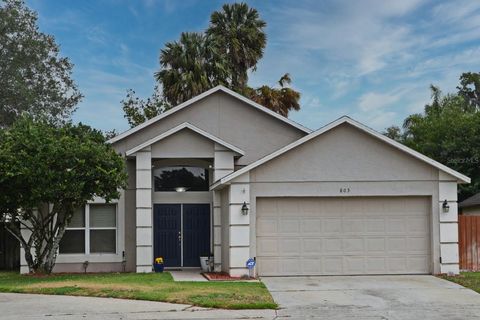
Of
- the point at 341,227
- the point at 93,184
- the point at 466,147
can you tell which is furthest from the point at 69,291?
the point at 466,147

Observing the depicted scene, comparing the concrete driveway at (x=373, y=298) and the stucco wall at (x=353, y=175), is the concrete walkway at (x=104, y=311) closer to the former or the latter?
the concrete driveway at (x=373, y=298)

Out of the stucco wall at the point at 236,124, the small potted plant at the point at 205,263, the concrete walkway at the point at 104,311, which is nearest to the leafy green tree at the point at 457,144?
the stucco wall at the point at 236,124

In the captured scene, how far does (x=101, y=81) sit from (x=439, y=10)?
65.9ft

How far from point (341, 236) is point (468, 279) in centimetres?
344

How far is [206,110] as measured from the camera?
2130 cm

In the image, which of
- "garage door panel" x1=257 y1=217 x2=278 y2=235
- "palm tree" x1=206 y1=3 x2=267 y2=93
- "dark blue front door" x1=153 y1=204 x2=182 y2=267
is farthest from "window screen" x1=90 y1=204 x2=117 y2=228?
"palm tree" x1=206 y1=3 x2=267 y2=93

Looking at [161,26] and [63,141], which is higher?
[161,26]

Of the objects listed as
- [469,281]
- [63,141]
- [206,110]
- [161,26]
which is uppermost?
[161,26]

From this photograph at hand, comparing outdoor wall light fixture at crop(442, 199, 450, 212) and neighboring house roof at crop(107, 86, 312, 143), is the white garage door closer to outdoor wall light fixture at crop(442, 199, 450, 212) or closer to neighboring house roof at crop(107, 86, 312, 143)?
outdoor wall light fixture at crop(442, 199, 450, 212)

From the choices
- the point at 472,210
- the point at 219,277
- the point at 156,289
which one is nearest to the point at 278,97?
the point at 472,210

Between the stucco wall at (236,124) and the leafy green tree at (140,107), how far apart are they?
1926cm

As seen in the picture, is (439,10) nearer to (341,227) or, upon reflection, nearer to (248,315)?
(341,227)

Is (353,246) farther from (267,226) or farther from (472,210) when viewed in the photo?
(472,210)

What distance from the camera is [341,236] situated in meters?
17.6
